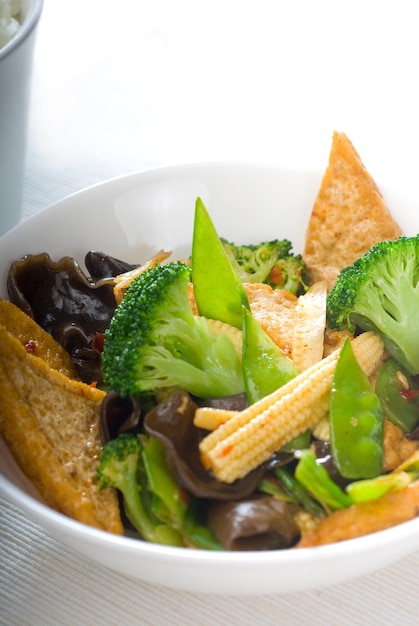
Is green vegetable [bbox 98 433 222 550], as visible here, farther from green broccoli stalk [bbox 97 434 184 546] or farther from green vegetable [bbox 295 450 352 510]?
green vegetable [bbox 295 450 352 510]

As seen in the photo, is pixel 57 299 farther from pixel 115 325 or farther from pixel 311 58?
pixel 311 58

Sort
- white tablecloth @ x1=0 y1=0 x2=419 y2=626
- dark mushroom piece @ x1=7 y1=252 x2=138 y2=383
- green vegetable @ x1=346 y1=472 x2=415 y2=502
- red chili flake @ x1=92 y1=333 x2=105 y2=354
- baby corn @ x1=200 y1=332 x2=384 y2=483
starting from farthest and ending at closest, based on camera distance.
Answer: white tablecloth @ x1=0 y1=0 x2=419 y2=626 → dark mushroom piece @ x1=7 y1=252 x2=138 y2=383 → red chili flake @ x1=92 y1=333 x2=105 y2=354 → baby corn @ x1=200 y1=332 x2=384 y2=483 → green vegetable @ x1=346 y1=472 x2=415 y2=502

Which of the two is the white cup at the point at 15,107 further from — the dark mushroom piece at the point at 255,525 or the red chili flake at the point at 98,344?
the dark mushroom piece at the point at 255,525

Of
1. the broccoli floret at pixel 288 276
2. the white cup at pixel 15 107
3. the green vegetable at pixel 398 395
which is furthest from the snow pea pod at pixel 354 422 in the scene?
the white cup at pixel 15 107

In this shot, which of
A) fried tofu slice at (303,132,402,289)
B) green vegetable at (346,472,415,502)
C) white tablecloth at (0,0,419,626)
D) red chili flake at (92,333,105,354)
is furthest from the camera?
white tablecloth at (0,0,419,626)

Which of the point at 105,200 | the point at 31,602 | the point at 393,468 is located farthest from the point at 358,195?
the point at 31,602

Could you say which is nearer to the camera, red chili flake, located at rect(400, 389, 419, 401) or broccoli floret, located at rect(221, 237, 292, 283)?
red chili flake, located at rect(400, 389, 419, 401)

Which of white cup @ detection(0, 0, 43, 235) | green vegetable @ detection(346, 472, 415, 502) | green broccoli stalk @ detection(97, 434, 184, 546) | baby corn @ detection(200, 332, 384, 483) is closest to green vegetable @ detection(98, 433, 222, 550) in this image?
green broccoli stalk @ detection(97, 434, 184, 546)

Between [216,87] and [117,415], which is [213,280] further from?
[216,87]

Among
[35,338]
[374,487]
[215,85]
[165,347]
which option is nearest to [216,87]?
[215,85]
